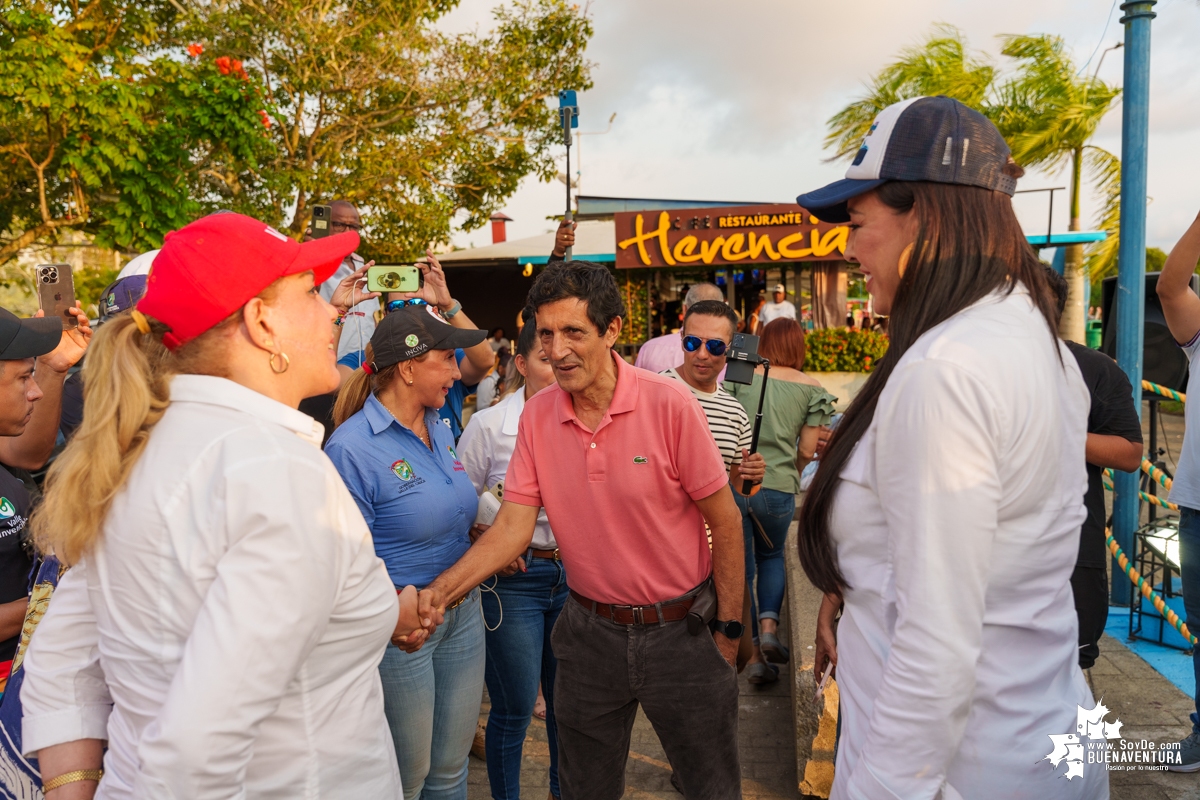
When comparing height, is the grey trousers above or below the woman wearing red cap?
below

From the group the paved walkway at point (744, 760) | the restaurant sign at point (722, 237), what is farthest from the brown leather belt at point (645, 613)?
the restaurant sign at point (722, 237)

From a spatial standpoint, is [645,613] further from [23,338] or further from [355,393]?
[23,338]

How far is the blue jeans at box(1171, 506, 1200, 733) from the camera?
3445 mm

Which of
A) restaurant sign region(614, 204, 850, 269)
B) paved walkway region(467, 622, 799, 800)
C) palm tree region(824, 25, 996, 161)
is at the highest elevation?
palm tree region(824, 25, 996, 161)

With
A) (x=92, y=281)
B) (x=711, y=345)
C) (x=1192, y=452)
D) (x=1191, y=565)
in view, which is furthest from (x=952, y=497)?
(x=92, y=281)

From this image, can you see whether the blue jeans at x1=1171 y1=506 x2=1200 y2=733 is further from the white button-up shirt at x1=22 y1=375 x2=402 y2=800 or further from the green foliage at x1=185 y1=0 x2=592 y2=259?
the green foliage at x1=185 y1=0 x2=592 y2=259

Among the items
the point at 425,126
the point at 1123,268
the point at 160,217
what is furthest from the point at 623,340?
the point at 1123,268

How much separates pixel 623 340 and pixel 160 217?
1112cm

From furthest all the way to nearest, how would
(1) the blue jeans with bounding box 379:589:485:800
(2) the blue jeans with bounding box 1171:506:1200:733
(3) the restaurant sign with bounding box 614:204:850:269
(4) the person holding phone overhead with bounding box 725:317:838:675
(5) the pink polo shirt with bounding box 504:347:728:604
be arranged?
(3) the restaurant sign with bounding box 614:204:850:269 < (4) the person holding phone overhead with bounding box 725:317:838:675 < (2) the blue jeans with bounding box 1171:506:1200:733 < (1) the blue jeans with bounding box 379:589:485:800 < (5) the pink polo shirt with bounding box 504:347:728:604

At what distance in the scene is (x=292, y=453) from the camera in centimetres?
154

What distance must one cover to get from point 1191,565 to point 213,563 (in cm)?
385

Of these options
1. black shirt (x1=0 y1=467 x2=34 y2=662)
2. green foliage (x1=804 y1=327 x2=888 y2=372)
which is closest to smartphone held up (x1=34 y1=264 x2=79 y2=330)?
black shirt (x1=0 y1=467 x2=34 y2=662)

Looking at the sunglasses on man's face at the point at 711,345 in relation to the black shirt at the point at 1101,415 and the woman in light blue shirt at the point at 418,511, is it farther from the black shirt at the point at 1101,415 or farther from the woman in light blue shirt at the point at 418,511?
the black shirt at the point at 1101,415

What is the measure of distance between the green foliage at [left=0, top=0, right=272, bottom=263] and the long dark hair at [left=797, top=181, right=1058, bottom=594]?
9.40 meters
